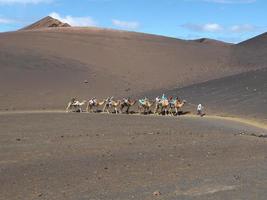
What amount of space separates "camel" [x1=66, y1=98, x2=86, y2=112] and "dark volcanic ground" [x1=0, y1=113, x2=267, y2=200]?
1301 centimetres

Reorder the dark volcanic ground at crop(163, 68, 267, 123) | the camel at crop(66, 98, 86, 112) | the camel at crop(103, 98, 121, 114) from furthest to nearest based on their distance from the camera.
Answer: the camel at crop(66, 98, 86, 112) → the camel at crop(103, 98, 121, 114) → the dark volcanic ground at crop(163, 68, 267, 123)

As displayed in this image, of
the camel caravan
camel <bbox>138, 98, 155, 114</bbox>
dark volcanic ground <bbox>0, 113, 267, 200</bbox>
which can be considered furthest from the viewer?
camel <bbox>138, 98, 155, 114</bbox>

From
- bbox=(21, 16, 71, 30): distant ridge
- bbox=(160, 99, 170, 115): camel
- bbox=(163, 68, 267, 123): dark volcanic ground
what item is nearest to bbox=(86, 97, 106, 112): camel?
bbox=(160, 99, 170, 115): camel

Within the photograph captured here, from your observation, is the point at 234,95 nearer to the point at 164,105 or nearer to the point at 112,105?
the point at 164,105

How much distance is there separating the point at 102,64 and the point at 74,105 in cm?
2370

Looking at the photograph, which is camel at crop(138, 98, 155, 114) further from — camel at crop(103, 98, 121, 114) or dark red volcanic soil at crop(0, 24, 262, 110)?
dark red volcanic soil at crop(0, 24, 262, 110)

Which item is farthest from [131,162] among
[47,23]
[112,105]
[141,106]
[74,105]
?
[47,23]

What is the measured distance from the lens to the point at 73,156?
57.1 feet

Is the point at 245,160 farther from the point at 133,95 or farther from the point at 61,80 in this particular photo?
the point at 61,80

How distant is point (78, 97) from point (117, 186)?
120 ft

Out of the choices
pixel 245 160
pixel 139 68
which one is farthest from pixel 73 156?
pixel 139 68

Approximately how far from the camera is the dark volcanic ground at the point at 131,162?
12453 mm

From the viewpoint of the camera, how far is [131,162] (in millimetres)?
Result: 16328

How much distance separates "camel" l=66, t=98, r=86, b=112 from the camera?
132 ft
